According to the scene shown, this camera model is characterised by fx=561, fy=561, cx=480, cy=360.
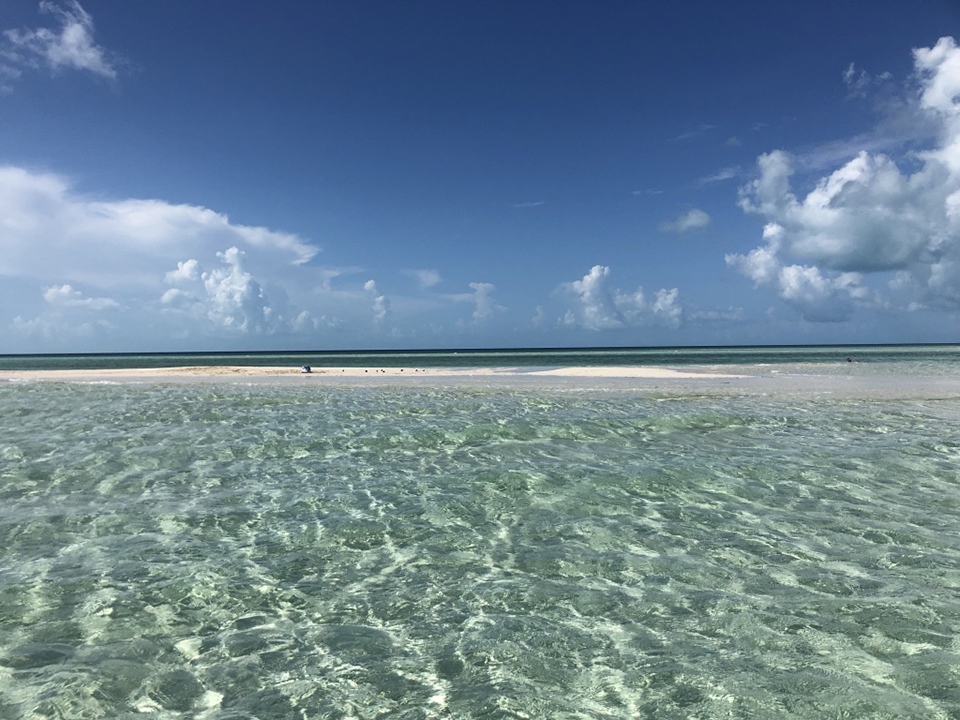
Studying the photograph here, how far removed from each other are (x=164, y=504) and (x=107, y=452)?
20.9 ft

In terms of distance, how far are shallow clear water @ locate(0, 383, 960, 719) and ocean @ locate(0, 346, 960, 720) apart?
4 cm

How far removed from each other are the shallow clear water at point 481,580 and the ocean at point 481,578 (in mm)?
40

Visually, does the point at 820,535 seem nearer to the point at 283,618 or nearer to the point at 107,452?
the point at 283,618

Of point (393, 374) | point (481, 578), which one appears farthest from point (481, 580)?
point (393, 374)

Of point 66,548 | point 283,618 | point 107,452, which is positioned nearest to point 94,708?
point 283,618

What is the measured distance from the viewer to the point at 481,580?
7.85 m

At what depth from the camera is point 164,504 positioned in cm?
1150

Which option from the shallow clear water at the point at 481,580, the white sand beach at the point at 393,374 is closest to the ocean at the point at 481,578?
the shallow clear water at the point at 481,580

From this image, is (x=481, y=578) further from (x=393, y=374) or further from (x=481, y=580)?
(x=393, y=374)

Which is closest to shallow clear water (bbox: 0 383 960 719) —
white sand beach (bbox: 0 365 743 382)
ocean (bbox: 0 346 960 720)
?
ocean (bbox: 0 346 960 720)

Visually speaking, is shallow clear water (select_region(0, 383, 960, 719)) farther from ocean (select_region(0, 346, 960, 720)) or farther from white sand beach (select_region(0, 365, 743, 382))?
white sand beach (select_region(0, 365, 743, 382))

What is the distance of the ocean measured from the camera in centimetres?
533

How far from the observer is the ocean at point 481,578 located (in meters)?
5.33

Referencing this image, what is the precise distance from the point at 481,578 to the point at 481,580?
7 cm
